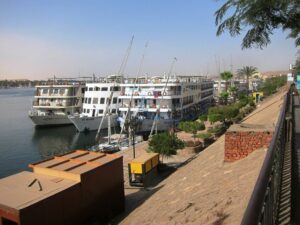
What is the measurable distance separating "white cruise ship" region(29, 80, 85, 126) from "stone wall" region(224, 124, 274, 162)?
54.2 meters

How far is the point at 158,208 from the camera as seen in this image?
12445 millimetres

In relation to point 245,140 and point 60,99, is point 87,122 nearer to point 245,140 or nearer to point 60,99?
point 60,99

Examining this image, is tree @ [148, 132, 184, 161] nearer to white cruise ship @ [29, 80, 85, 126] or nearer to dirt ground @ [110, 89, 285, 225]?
dirt ground @ [110, 89, 285, 225]

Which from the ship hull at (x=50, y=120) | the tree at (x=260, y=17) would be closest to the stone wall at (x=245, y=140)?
the tree at (x=260, y=17)

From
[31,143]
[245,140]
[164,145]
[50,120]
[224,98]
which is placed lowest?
[31,143]

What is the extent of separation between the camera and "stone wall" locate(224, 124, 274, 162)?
484 inches

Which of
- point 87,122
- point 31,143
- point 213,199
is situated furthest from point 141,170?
point 87,122

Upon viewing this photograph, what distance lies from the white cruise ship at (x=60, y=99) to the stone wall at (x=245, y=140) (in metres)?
54.2

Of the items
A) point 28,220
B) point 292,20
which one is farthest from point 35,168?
point 292,20

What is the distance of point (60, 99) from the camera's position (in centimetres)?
6650

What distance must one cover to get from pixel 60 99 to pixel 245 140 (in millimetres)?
58100

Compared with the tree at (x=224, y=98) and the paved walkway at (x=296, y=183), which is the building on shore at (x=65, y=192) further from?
the tree at (x=224, y=98)

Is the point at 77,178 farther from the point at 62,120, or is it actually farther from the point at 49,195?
the point at 62,120

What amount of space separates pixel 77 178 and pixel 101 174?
1.54m
